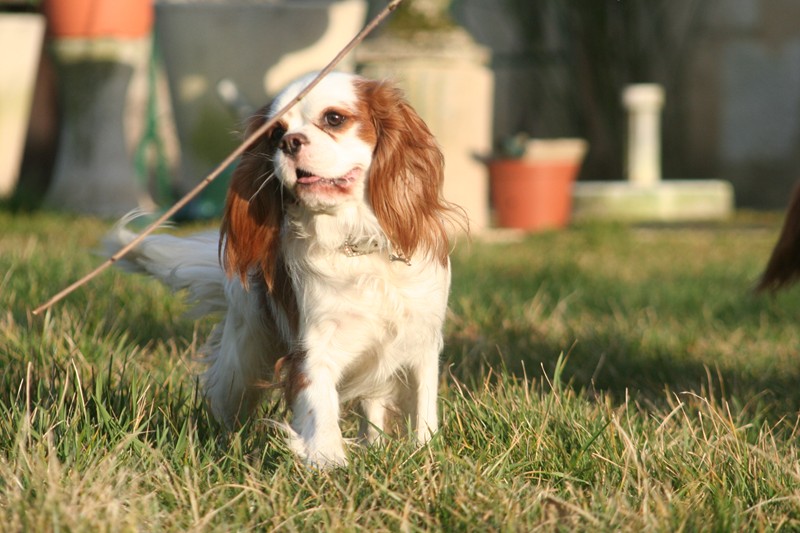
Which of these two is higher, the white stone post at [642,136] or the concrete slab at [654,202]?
the white stone post at [642,136]

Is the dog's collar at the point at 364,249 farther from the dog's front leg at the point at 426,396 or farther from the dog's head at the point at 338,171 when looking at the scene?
the dog's front leg at the point at 426,396

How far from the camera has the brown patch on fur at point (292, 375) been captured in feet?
7.81

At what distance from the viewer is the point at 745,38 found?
936cm

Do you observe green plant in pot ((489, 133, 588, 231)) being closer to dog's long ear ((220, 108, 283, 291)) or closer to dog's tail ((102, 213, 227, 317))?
dog's tail ((102, 213, 227, 317))

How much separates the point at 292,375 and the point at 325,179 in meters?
0.41

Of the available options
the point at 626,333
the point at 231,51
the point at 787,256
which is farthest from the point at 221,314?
the point at 231,51

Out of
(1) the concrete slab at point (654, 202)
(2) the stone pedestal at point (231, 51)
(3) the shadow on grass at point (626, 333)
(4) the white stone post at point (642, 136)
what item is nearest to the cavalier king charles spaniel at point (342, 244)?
(3) the shadow on grass at point (626, 333)

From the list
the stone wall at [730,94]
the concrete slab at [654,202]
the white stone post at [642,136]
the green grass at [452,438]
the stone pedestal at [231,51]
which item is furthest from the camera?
the stone wall at [730,94]

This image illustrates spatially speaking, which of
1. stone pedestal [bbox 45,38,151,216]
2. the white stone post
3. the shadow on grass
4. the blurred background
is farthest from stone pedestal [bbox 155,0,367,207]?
the white stone post

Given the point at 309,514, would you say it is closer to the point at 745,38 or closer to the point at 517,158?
the point at 517,158

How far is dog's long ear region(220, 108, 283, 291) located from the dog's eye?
0.14m

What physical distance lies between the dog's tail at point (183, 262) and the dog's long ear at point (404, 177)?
0.59 meters

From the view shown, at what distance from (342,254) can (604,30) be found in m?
7.63

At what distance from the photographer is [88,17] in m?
6.73
